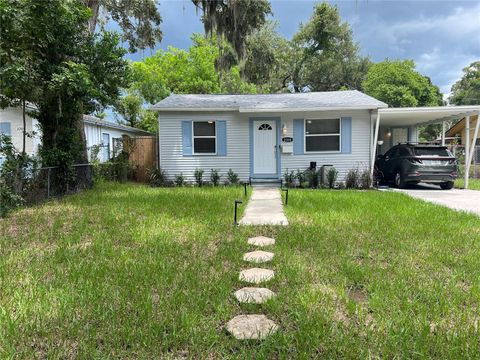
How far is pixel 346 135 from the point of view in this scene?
11.7m

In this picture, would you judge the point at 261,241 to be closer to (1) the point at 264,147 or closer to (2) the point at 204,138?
(1) the point at 264,147

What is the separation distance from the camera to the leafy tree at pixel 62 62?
652 cm

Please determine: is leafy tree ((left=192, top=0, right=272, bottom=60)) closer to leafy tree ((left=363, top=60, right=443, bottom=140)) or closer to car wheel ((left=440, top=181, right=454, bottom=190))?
leafy tree ((left=363, top=60, right=443, bottom=140))

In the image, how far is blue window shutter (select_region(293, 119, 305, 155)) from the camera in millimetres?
11852

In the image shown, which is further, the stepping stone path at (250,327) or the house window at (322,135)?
the house window at (322,135)

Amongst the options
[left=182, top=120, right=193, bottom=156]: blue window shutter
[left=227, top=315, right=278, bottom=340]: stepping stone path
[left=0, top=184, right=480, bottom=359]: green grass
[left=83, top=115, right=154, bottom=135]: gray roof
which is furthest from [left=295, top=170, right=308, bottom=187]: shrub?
[left=83, top=115, right=154, bottom=135]: gray roof

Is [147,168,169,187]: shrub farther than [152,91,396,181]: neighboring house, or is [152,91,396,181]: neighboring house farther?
[147,168,169,187]: shrub

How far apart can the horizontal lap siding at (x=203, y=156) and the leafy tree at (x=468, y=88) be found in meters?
34.5

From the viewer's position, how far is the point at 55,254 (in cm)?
383

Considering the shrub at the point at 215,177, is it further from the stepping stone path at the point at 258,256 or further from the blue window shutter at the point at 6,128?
the stepping stone path at the point at 258,256

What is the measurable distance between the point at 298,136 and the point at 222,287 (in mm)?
9500

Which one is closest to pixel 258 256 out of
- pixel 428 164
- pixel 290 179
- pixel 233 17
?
pixel 290 179

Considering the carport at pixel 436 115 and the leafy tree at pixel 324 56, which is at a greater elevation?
the leafy tree at pixel 324 56

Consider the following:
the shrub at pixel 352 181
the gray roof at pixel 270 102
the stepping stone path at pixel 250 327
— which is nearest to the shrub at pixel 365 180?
the shrub at pixel 352 181
